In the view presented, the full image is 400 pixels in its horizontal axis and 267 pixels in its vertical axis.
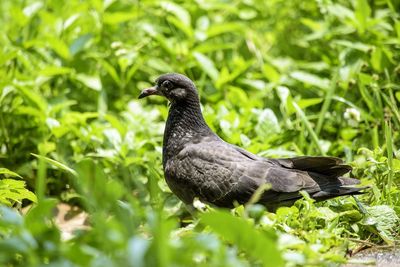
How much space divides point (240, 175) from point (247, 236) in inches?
69.4

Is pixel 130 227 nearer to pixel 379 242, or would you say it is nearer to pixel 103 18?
pixel 379 242

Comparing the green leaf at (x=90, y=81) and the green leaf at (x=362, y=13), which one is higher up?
the green leaf at (x=362, y=13)

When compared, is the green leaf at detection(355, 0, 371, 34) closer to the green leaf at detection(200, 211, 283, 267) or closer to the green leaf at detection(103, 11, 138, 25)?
the green leaf at detection(103, 11, 138, 25)

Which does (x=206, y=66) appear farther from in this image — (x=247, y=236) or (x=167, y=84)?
(x=247, y=236)

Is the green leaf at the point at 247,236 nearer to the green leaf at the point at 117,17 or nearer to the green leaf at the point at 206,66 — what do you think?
the green leaf at the point at 206,66

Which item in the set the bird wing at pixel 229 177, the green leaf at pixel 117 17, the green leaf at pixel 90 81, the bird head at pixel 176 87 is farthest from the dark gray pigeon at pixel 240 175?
the green leaf at pixel 117 17

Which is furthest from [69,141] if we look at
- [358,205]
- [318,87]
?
[358,205]

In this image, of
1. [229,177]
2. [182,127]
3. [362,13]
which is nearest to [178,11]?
[362,13]

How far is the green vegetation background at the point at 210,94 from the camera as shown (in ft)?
14.5

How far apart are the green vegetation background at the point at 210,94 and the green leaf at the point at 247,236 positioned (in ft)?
2.22

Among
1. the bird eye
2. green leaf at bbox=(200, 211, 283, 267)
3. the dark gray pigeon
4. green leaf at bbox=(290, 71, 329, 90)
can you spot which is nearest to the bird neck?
the dark gray pigeon

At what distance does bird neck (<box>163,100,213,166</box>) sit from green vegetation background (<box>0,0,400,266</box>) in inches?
7.4

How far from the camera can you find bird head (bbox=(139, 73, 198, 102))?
514 cm

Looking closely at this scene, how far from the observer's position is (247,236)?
2.83m
